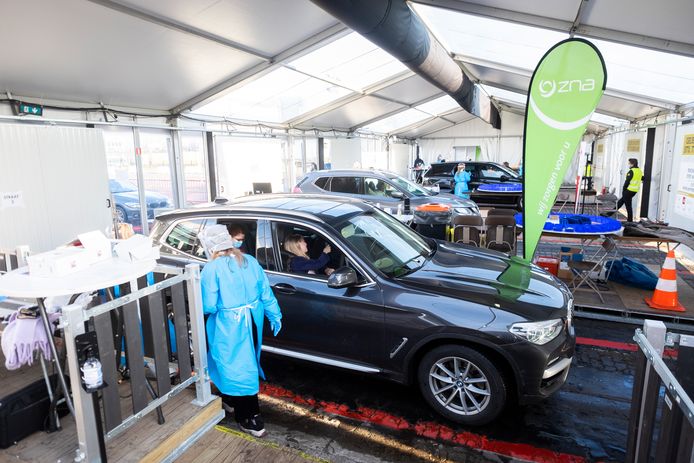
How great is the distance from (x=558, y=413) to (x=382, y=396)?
149cm

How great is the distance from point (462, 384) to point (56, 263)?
9.58ft

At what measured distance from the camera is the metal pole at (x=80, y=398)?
1961 mm

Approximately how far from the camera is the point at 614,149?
17.9m

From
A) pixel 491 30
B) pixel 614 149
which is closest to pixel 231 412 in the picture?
pixel 491 30

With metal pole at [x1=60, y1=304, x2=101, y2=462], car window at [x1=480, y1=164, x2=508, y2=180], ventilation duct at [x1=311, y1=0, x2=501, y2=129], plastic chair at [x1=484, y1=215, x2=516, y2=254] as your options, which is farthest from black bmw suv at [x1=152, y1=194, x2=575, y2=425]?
car window at [x1=480, y1=164, x2=508, y2=180]

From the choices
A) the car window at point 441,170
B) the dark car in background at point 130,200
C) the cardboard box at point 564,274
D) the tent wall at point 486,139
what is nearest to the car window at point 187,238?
the cardboard box at point 564,274

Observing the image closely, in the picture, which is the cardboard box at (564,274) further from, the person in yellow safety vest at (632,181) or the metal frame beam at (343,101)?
the metal frame beam at (343,101)

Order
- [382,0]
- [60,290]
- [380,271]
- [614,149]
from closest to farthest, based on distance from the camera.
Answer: [60,290] → [380,271] → [382,0] → [614,149]

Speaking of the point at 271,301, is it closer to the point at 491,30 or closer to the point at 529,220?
the point at 529,220

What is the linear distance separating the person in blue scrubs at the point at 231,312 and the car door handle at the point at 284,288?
72 cm

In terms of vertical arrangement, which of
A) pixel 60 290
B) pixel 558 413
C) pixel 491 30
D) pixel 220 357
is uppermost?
pixel 491 30

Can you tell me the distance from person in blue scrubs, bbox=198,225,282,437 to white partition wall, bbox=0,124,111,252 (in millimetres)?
5271

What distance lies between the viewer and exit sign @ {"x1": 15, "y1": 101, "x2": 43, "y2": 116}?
7414 millimetres

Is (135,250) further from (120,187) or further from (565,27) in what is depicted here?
(120,187)
